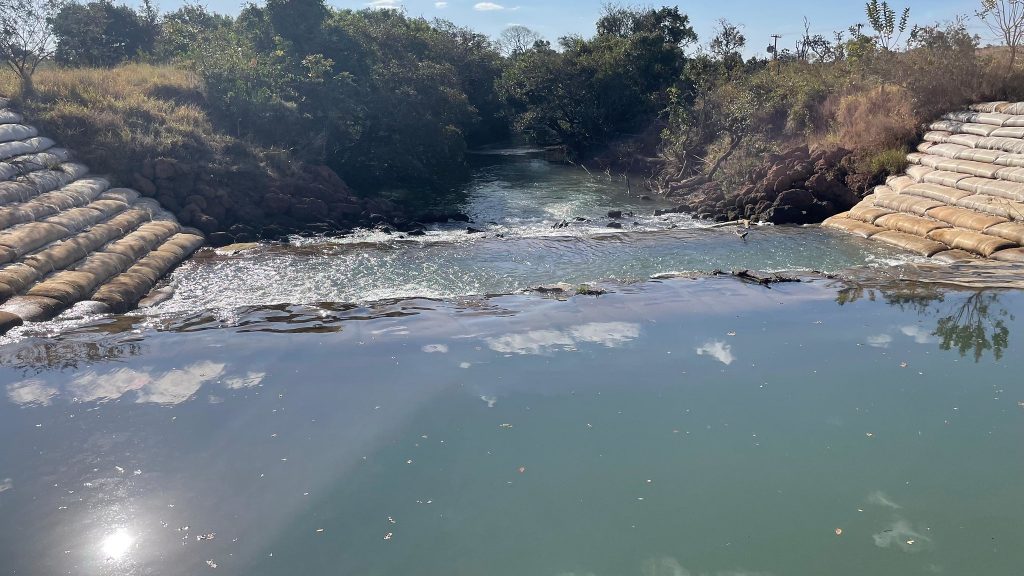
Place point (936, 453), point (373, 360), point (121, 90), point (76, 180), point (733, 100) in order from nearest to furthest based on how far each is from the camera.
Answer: point (936, 453) → point (373, 360) → point (76, 180) → point (121, 90) → point (733, 100)

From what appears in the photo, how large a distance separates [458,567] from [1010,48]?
857 inches

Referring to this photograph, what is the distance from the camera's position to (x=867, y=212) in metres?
16.4

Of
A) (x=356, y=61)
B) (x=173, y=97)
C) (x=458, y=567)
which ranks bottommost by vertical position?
(x=458, y=567)

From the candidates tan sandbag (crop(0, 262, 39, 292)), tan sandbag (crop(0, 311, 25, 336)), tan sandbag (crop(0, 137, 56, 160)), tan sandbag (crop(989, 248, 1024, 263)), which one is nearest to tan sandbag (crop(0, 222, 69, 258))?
tan sandbag (crop(0, 262, 39, 292))

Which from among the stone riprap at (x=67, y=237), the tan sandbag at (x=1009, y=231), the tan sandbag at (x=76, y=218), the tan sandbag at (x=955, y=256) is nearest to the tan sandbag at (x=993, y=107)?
the tan sandbag at (x=1009, y=231)

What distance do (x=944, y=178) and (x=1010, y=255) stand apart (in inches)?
146

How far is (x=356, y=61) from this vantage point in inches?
990

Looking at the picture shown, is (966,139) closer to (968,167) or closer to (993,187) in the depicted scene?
(968,167)

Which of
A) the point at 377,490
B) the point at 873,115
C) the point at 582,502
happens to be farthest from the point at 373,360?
the point at 873,115

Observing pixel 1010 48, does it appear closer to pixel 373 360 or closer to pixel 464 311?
pixel 464 311

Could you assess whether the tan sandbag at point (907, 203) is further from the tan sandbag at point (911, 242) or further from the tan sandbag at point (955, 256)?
the tan sandbag at point (955, 256)

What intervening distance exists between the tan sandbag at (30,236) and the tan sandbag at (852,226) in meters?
15.3

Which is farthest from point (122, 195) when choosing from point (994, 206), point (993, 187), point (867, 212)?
point (993, 187)

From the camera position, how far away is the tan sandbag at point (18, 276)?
34.6ft
